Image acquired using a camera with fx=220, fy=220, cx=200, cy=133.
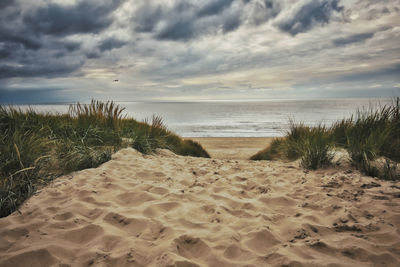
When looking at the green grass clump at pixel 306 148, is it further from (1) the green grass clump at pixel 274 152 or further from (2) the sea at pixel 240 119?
(2) the sea at pixel 240 119

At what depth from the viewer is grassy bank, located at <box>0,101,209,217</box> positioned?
11.4 feet

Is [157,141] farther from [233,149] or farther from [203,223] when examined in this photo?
[233,149]

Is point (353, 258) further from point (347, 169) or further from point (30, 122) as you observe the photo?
point (30, 122)

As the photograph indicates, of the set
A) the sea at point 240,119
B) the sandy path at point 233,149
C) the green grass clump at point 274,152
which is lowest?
the sandy path at point 233,149

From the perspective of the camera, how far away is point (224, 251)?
2123 millimetres

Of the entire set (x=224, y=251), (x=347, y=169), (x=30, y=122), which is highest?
(x=30, y=122)

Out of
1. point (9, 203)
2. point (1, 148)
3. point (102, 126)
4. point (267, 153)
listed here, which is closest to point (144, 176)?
point (9, 203)

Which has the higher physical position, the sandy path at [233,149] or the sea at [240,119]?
the sea at [240,119]

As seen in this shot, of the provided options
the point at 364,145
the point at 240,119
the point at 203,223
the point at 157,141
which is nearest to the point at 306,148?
the point at 364,145

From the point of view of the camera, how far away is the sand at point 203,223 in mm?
2023

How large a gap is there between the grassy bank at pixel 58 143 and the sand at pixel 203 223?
37 cm

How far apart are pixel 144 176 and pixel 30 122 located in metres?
3.90

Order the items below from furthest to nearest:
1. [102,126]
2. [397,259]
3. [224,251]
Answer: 1. [102,126]
2. [224,251]
3. [397,259]

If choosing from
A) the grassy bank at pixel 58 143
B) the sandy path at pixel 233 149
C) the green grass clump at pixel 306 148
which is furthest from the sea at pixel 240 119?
the sandy path at pixel 233 149
